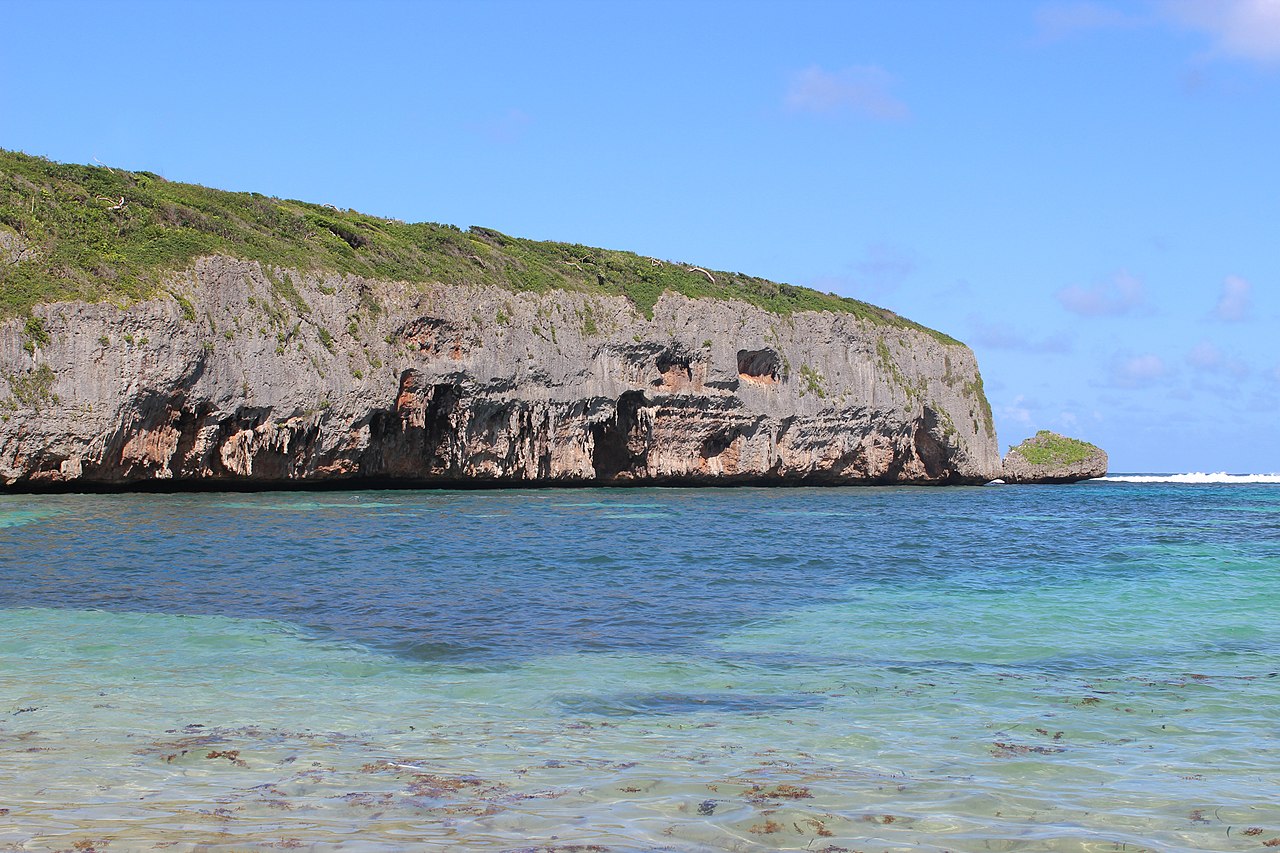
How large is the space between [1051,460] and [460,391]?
4402 centimetres

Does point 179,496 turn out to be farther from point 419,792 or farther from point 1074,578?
point 419,792

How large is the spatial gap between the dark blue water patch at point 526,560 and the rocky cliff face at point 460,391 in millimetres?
2798

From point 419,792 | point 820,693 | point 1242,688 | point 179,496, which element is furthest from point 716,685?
point 179,496

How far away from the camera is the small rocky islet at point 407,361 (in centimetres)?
3309

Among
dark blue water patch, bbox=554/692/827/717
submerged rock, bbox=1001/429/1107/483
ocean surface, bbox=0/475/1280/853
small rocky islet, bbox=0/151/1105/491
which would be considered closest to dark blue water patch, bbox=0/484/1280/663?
ocean surface, bbox=0/475/1280/853

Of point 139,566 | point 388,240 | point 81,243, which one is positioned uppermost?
point 388,240

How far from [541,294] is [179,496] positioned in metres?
19.7

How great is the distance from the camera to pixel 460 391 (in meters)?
42.7

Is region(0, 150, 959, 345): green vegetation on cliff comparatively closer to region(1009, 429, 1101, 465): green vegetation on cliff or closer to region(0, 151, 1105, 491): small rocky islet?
region(0, 151, 1105, 491): small rocky islet

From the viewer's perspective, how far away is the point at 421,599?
14070 millimetres

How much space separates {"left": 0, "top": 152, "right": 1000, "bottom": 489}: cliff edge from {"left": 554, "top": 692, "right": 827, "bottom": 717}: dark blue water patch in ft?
92.9

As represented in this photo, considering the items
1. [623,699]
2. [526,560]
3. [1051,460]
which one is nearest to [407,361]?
[526,560]

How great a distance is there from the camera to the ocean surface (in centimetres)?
542

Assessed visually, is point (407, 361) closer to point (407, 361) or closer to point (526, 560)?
point (407, 361)
